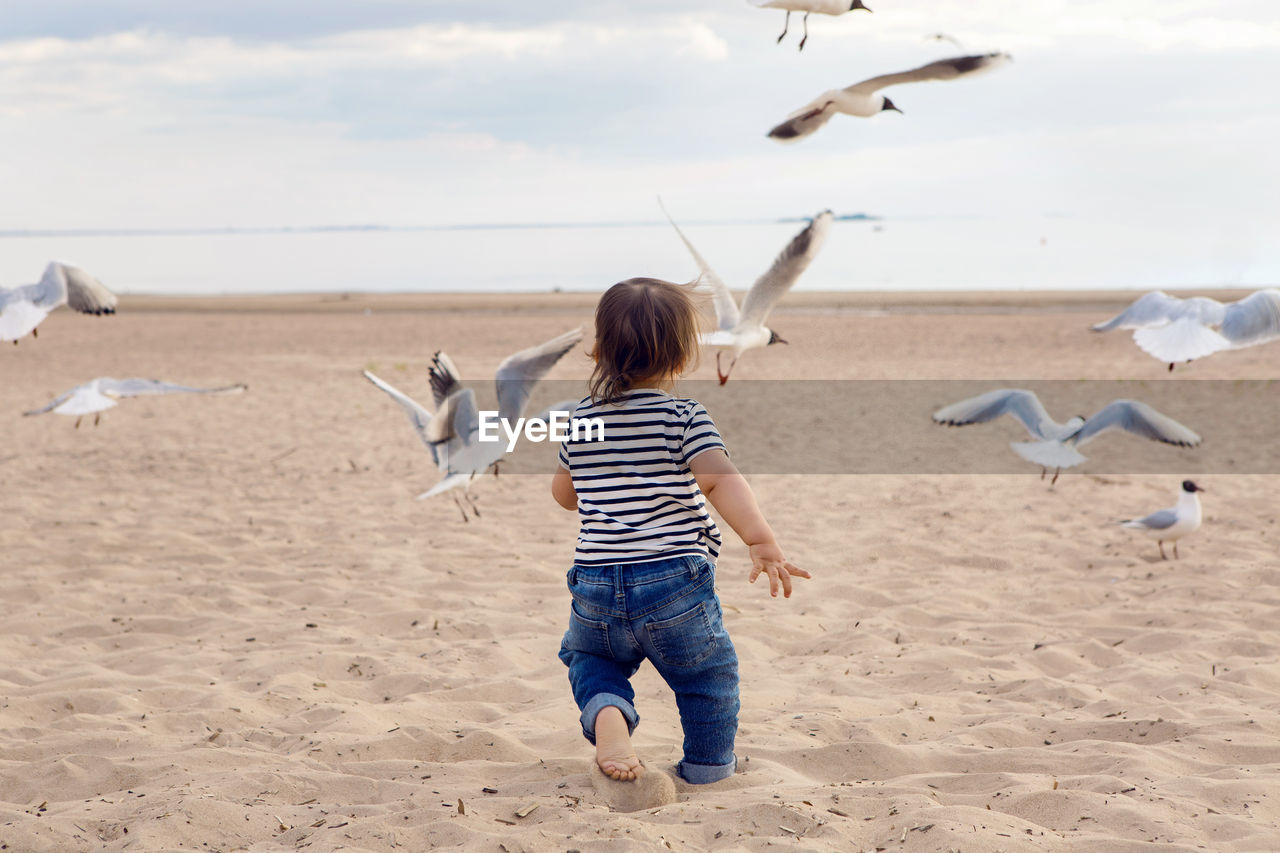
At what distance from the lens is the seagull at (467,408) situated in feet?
19.1

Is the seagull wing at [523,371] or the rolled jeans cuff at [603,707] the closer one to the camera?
the rolled jeans cuff at [603,707]

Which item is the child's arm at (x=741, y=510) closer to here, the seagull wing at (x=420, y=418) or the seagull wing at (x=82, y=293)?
the seagull wing at (x=420, y=418)

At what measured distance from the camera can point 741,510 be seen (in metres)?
2.61

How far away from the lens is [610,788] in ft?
9.12

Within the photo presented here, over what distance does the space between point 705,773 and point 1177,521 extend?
4.03 meters

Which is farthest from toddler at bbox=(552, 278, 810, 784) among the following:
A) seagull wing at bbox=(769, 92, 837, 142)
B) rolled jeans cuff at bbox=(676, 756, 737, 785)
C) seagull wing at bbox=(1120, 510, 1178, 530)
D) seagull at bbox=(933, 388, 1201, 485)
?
seagull at bbox=(933, 388, 1201, 485)

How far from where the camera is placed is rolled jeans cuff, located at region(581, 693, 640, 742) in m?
2.77

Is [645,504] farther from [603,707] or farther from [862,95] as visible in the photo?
[862,95]

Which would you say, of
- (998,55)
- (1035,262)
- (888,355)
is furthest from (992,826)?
(1035,262)

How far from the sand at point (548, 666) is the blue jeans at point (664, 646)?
167mm

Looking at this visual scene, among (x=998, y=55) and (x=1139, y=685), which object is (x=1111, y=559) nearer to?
(x=1139, y=685)

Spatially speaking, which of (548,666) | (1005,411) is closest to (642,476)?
(548,666)

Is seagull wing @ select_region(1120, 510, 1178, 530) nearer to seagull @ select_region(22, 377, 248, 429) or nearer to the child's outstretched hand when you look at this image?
the child's outstretched hand

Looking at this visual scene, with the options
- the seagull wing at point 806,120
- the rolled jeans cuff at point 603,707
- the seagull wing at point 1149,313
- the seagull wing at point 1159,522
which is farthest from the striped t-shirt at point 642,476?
the seagull wing at point 1149,313
